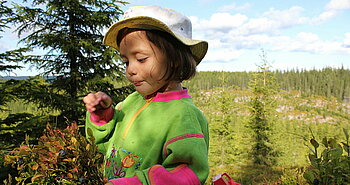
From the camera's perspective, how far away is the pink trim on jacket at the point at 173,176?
103 cm

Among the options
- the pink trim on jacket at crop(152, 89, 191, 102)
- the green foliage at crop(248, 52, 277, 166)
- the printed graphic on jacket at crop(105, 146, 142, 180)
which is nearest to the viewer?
the printed graphic on jacket at crop(105, 146, 142, 180)

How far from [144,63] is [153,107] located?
0.83 feet

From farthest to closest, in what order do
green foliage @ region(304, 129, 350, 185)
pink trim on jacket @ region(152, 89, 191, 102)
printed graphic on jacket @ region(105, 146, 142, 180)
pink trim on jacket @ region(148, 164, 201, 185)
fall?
pink trim on jacket @ region(152, 89, 191, 102)
printed graphic on jacket @ region(105, 146, 142, 180)
pink trim on jacket @ region(148, 164, 201, 185)
green foliage @ region(304, 129, 350, 185)

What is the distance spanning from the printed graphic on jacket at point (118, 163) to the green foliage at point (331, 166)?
0.80 meters

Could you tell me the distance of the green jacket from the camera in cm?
118

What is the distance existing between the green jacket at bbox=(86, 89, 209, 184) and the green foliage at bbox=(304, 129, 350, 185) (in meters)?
0.45

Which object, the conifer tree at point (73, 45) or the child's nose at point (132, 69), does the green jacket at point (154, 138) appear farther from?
the conifer tree at point (73, 45)

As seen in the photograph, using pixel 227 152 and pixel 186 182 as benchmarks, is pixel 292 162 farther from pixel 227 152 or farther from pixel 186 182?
pixel 186 182

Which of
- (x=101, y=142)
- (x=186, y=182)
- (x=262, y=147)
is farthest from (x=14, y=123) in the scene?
(x=262, y=147)

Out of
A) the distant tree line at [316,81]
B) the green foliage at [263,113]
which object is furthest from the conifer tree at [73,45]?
the distant tree line at [316,81]

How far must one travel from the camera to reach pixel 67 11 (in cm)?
1048

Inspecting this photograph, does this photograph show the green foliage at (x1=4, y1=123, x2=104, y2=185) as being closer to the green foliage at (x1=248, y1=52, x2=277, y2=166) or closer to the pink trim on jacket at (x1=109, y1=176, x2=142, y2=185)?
the pink trim on jacket at (x1=109, y1=176, x2=142, y2=185)

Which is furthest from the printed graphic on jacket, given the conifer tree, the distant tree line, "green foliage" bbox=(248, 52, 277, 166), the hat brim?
the distant tree line

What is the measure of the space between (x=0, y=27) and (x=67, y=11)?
2543mm
